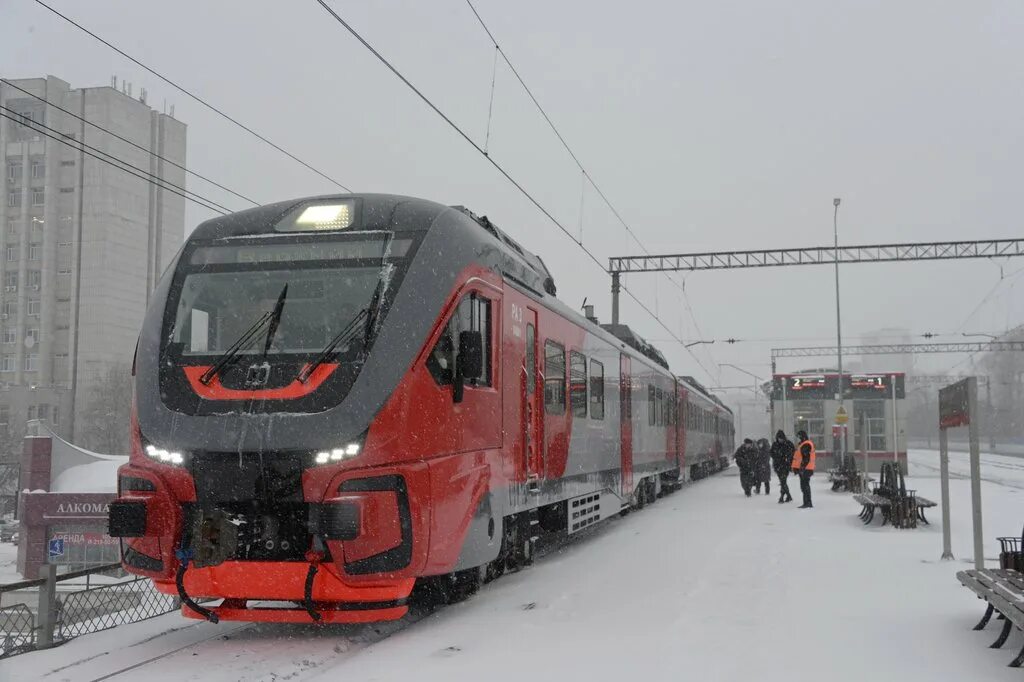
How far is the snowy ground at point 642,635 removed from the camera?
6098mm

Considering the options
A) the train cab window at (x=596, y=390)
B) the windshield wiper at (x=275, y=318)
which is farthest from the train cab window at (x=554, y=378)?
the windshield wiper at (x=275, y=318)

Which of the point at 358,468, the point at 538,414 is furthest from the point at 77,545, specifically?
the point at 358,468

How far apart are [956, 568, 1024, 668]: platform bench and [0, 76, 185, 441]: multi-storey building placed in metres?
59.5

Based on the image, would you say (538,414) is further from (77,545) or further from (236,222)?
(77,545)

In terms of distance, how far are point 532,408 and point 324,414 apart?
3528mm

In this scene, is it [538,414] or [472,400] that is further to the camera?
[538,414]

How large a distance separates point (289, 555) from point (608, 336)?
29.4ft

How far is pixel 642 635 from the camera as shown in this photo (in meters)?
6.99

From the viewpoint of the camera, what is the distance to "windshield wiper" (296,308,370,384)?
22.6 ft

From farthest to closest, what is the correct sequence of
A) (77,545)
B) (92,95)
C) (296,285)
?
(92,95)
(77,545)
(296,285)

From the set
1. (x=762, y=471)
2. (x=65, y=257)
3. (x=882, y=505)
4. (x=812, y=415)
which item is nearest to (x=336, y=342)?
(x=882, y=505)

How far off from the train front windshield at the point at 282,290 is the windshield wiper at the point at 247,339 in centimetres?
1

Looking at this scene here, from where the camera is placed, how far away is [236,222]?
8.10 meters

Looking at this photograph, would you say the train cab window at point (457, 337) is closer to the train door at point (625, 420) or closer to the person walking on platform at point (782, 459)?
the train door at point (625, 420)
